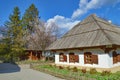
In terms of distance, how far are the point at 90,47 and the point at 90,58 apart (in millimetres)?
1276

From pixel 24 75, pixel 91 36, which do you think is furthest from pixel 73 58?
pixel 24 75

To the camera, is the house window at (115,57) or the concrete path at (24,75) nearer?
the concrete path at (24,75)

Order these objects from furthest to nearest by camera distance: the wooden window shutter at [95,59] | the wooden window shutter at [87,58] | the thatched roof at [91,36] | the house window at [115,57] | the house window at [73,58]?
1. the house window at [73,58]
2. the wooden window shutter at [87,58]
3. the house window at [115,57]
4. the wooden window shutter at [95,59]
5. the thatched roof at [91,36]

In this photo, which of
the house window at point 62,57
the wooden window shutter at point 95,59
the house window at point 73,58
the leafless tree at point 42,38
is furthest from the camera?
the leafless tree at point 42,38

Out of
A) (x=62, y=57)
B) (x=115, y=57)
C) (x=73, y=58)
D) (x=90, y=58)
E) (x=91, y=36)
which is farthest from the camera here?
(x=62, y=57)

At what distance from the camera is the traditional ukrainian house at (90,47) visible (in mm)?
16547

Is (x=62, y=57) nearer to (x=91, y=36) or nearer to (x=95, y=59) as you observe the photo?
(x=91, y=36)

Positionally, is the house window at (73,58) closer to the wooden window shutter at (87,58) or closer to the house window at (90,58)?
the wooden window shutter at (87,58)

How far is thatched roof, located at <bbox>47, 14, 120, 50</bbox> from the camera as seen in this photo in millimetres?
16950

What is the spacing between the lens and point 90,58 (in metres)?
18.0

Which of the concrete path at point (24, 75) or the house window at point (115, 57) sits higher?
the house window at point (115, 57)

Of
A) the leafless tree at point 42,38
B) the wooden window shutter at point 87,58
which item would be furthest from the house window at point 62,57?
the leafless tree at point 42,38

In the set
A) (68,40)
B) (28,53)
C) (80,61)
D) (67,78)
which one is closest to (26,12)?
(28,53)

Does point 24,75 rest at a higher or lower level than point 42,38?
lower
